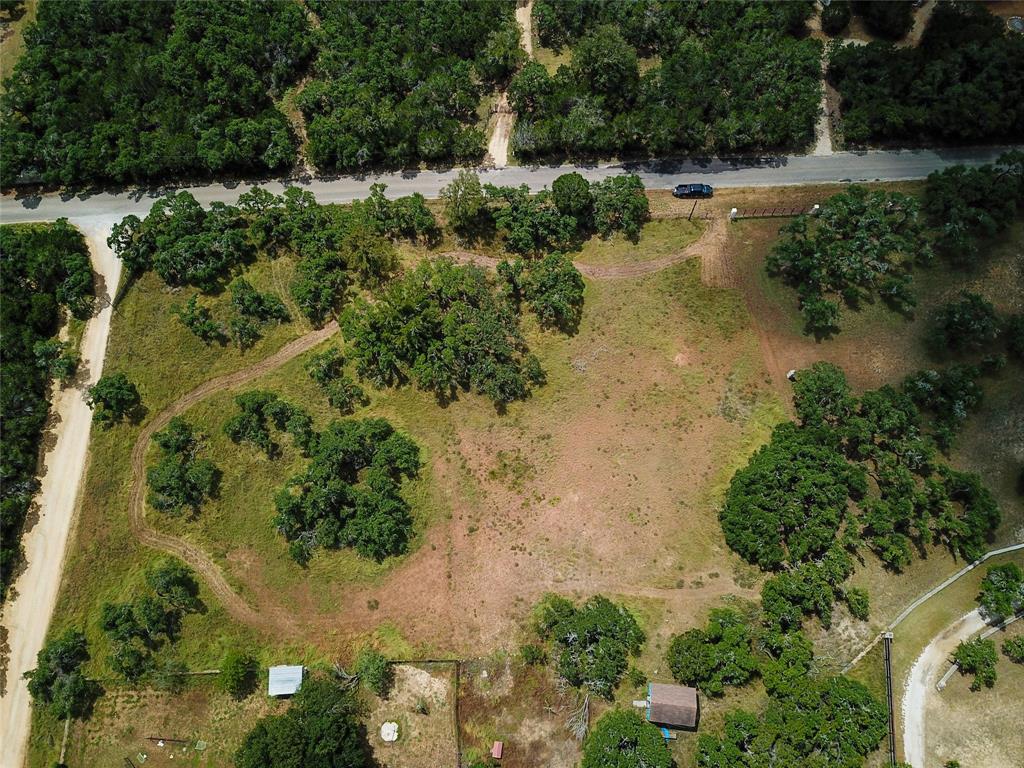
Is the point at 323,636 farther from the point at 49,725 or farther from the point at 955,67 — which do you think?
the point at 955,67

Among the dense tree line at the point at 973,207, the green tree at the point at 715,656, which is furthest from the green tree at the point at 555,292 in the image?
the dense tree line at the point at 973,207

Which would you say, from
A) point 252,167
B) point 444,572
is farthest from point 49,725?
point 252,167

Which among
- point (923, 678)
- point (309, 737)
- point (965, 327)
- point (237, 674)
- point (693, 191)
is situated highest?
point (693, 191)

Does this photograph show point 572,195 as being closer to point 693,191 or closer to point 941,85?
point 693,191

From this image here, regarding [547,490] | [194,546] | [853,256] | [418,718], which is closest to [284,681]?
[418,718]

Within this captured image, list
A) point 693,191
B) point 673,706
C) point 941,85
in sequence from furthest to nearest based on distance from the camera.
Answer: point 941,85 < point 693,191 < point 673,706

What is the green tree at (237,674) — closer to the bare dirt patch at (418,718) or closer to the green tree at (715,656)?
the bare dirt patch at (418,718)

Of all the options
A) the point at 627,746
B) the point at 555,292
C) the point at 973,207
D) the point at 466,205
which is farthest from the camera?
the point at 466,205
